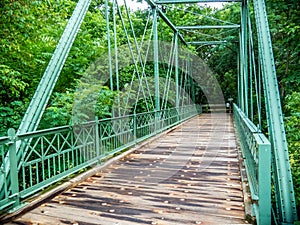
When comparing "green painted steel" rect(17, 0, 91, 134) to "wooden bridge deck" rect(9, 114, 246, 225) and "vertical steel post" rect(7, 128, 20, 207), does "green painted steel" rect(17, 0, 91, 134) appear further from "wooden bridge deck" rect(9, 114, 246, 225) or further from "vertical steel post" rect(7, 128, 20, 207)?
"wooden bridge deck" rect(9, 114, 246, 225)

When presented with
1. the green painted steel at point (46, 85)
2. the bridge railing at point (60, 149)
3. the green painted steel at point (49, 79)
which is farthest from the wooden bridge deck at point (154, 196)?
the green painted steel at point (49, 79)

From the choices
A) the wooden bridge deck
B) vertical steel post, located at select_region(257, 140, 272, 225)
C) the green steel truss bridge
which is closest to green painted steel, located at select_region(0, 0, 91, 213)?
the green steel truss bridge

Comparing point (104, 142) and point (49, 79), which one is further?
point (104, 142)

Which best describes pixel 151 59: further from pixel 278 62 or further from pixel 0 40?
pixel 0 40

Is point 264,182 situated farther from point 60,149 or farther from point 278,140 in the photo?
point 60,149

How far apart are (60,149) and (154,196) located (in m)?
1.37

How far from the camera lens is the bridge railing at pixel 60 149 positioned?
2973mm

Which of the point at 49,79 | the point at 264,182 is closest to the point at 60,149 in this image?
the point at 49,79

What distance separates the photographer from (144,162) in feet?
17.3

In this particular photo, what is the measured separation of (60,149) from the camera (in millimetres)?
3709

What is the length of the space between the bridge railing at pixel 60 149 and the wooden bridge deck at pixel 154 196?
0.85 ft

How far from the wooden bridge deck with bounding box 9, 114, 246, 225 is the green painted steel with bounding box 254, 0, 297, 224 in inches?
18.0

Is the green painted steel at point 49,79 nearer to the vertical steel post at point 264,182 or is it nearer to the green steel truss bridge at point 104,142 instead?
the green steel truss bridge at point 104,142

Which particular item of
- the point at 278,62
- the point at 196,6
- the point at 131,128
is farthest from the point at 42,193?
the point at 196,6
